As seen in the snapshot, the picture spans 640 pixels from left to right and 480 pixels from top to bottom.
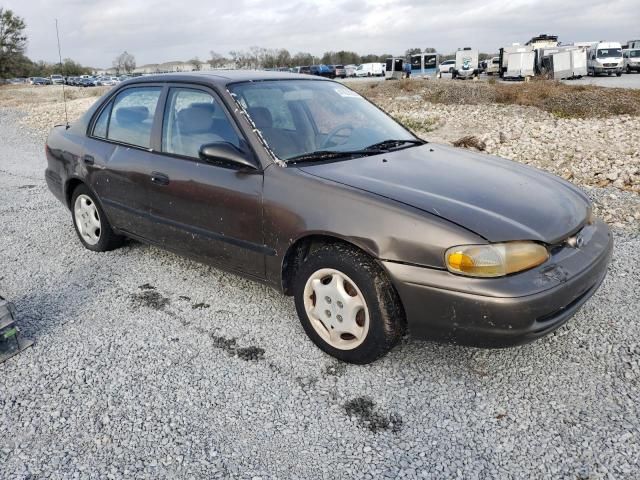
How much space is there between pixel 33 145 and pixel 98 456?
12.7 metres

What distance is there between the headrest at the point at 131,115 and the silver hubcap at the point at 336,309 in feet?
6.80

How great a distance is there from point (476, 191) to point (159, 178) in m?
2.20

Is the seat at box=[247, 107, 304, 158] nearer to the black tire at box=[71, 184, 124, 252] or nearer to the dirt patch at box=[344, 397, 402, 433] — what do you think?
the dirt patch at box=[344, 397, 402, 433]

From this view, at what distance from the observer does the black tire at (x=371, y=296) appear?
9.15 feet

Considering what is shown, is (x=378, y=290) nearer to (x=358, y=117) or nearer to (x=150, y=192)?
(x=358, y=117)

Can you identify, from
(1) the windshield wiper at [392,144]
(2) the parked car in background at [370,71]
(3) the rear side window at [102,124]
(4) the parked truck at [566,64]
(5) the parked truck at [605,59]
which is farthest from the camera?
(2) the parked car in background at [370,71]

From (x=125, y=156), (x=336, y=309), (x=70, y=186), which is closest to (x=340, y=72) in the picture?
(x=70, y=186)

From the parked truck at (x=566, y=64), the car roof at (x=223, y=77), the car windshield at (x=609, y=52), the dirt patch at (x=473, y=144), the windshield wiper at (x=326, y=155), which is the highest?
the car windshield at (x=609, y=52)

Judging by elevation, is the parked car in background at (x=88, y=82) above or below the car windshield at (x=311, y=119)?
above

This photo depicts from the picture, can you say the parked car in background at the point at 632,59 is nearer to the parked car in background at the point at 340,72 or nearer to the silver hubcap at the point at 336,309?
the parked car in background at the point at 340,72

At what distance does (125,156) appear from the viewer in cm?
418

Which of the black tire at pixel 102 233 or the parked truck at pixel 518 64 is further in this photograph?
the parked truck at pixel 518 64

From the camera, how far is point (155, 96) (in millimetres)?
4059

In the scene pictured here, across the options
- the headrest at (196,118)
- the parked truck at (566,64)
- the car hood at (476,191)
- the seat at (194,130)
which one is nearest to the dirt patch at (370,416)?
the car hood at (476,191)
